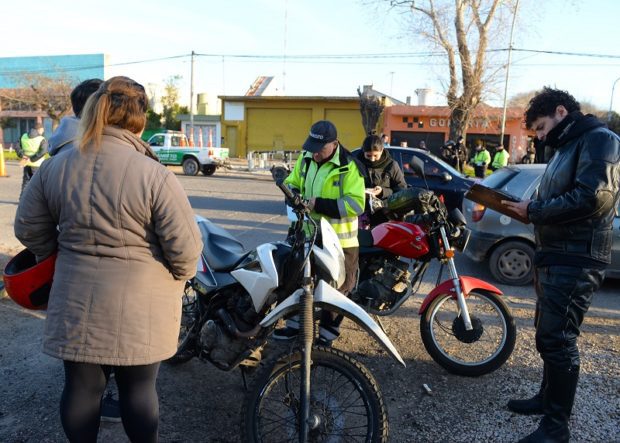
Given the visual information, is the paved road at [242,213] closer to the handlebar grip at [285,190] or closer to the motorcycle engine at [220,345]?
the motorcycle engine at [220,345]

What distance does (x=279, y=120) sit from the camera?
37.3m

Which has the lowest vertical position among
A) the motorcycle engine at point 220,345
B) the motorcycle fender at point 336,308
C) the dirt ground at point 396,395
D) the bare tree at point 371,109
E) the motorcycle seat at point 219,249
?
the dirt ground at point 396,395

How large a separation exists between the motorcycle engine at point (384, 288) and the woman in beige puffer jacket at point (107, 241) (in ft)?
7.08

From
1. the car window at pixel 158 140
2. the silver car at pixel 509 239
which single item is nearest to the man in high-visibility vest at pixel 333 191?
the silver car at pixel 509 239

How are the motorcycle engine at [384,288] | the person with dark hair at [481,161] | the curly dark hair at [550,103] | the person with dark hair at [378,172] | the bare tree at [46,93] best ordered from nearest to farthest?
the curly dark hair at [550,103] < the motorcycle engine at [384,288] < the person with dark hair at [378,172] < the person with dark hair at [481,161] < the bare tree at [46,93]

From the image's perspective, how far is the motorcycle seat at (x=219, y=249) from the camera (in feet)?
10.8

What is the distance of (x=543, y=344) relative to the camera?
2.90 m

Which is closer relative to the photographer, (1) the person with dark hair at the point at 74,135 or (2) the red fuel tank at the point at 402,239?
A: (1) the person with dark hair at the point at 74,135

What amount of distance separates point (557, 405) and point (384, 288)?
1.50m

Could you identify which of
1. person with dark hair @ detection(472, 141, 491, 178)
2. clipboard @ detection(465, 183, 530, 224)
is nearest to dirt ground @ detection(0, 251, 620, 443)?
clipboard @ detection(465, 183, 530, 224)

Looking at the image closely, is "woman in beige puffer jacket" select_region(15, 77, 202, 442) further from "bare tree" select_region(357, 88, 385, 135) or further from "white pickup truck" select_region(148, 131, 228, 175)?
"white pickup truck" select_region(148, 131, 228, 175)

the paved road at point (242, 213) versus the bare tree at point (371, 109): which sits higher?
the bare tree at point (371, 109)

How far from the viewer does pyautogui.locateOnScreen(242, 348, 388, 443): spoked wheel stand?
2.45 metres

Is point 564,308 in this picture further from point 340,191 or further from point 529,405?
point 340,191
